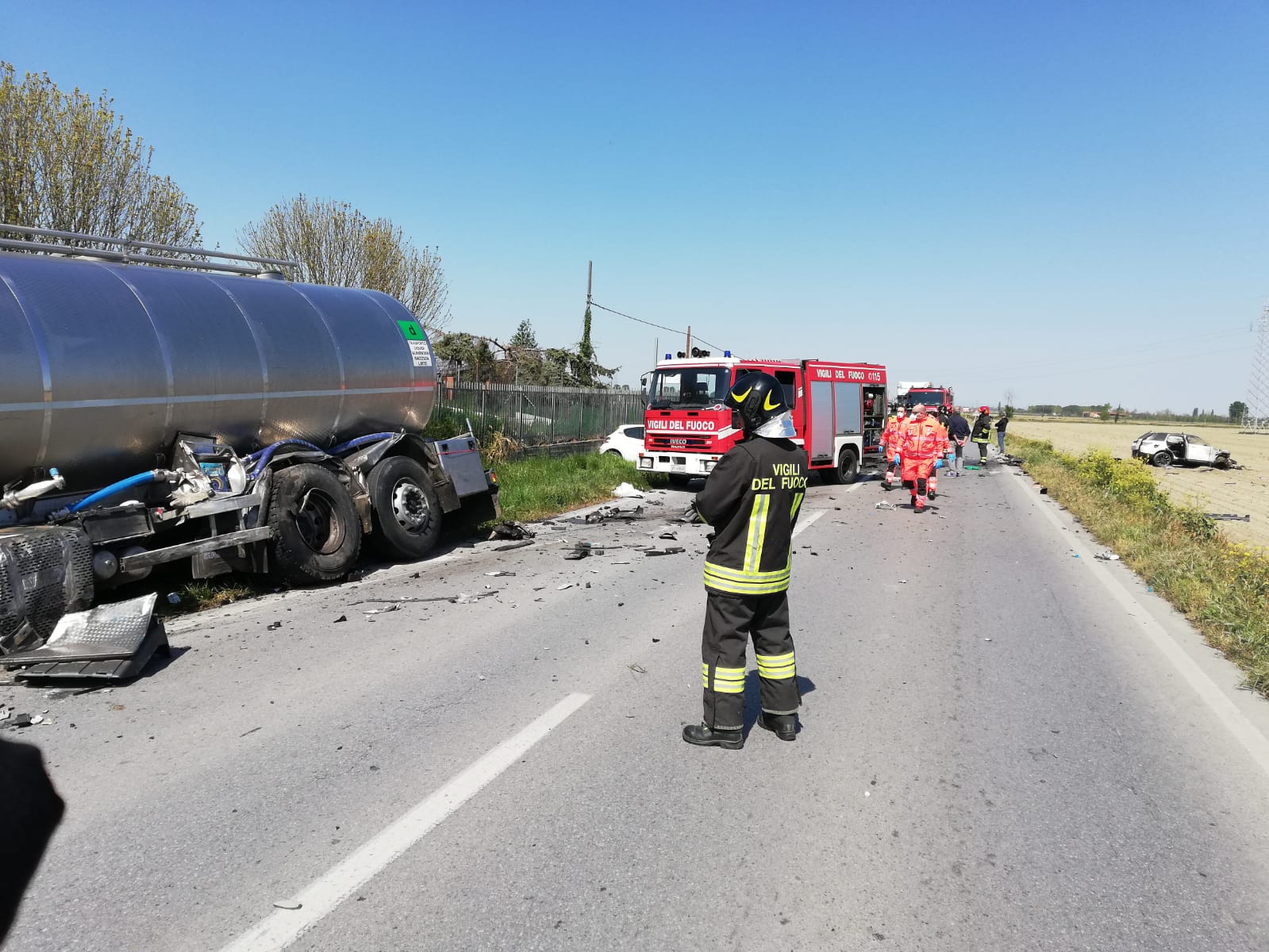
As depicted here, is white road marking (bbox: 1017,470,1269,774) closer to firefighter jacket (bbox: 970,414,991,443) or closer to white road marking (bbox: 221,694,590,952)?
white road marking (bbox: 221,694,590,952)

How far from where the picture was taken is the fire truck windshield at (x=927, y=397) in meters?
29.7

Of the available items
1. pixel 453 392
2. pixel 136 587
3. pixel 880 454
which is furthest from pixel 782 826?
pixel 880 454

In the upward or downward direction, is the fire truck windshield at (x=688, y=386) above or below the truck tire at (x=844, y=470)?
above

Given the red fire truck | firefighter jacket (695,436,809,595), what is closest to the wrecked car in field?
the red fire truck

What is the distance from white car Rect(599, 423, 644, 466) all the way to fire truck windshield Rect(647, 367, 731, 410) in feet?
12.7

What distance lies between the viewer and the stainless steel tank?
586 centimetres

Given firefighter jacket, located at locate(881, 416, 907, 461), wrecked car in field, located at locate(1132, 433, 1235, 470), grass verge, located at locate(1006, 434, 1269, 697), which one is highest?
firefighter jacket, located at locate(881, 416, 907, 461)

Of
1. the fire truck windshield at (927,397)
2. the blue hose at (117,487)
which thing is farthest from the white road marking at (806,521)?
the fire truck windshield at (927,397)

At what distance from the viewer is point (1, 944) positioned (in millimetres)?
2535

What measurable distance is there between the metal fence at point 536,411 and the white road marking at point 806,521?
579cm

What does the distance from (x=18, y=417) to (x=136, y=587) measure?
1.99 metres

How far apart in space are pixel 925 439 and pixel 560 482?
637 cm

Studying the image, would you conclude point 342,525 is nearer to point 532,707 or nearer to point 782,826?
point 532,707

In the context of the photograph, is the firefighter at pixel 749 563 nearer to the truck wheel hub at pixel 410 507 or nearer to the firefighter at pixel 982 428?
the truck wheel hub at pixel 410 507
